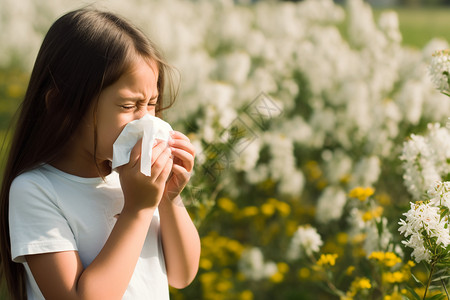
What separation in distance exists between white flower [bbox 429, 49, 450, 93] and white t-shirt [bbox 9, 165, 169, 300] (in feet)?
2.67

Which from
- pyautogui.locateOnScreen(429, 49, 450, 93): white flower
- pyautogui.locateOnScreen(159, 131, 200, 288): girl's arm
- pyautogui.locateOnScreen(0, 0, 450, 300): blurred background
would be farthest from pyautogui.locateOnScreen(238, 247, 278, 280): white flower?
pyautogui.locateOnScreen(429, 49, 450, 93): white flower

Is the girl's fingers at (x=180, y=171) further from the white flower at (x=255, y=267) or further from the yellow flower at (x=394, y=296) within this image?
the white flower at (x=255, y=267)

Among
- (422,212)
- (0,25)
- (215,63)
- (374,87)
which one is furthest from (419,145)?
(0,25)

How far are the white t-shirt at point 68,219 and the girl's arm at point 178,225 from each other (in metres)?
0.04

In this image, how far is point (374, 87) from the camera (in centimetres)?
377

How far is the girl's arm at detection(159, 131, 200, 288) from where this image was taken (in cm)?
140

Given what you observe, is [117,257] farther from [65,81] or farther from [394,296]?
[394,296]

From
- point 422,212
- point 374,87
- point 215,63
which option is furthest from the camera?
point 215,63

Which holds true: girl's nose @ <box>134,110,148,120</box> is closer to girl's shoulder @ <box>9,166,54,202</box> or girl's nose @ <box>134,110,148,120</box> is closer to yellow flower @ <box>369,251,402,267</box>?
girl's shoulder @ <box>9,166,54,202</box>

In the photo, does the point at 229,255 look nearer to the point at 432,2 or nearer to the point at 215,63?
the point at 215,63

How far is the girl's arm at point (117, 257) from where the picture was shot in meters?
1.31

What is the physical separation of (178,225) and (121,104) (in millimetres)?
329

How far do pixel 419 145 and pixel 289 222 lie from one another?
1723 mm

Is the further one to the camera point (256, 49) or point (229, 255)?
point (256, 49)
